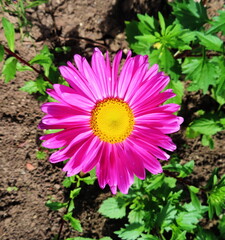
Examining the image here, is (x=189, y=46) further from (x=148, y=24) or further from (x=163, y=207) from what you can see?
(x=163, y=207)

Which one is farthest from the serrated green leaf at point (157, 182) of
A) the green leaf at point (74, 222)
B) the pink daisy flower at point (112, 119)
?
the green leaf at point (74, 222)

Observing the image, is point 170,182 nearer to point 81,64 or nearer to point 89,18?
point 81,64

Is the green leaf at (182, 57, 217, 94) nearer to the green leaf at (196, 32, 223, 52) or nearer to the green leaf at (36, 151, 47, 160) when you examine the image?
the green leaf at (196, 32, 223, 52)

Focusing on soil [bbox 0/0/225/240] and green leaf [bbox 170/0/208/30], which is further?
soil [bbox 0/0/225/240]

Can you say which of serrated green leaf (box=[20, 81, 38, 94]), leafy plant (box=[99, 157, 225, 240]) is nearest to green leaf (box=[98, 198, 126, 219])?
leafy plant (box=[99, 157, 225, 240])

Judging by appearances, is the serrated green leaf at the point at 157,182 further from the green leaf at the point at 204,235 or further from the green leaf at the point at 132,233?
the green leaf at the point at 204,235

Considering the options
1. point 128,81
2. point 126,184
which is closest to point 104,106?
point 128,81

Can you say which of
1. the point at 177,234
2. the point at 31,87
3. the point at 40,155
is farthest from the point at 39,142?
the point at 177,234
